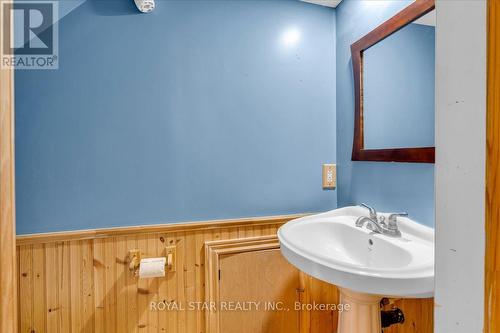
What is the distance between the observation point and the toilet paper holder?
100 centimetres

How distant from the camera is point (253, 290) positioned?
46.0 inches

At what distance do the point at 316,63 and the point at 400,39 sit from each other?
0.39m

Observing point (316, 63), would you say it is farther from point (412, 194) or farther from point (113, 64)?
point (113, 64)

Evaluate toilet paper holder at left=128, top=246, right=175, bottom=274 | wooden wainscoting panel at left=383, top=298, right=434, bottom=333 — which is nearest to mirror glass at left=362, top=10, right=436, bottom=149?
wooden wainscoting panel at left=383, top=298, right=434, bottom=333

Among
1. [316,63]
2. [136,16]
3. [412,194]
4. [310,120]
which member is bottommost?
[412,194]

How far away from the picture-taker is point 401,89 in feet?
3.17

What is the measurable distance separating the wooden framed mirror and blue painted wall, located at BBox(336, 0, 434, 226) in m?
0.04

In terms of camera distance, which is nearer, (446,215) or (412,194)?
(446,215)

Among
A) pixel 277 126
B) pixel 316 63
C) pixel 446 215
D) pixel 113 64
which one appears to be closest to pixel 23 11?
pixel 113 64

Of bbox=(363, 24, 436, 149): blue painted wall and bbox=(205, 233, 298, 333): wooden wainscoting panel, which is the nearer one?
bbox=(363, 24, 436, 149): blue painted wall

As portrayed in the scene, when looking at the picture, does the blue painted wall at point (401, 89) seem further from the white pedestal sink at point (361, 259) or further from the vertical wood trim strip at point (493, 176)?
the vertical wood trim strip at point (493, 176)

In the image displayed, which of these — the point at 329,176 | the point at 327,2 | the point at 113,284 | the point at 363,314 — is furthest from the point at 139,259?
the point at 327,2

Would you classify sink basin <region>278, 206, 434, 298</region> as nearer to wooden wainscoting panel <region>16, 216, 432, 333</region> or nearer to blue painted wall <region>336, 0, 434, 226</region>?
blue painted wall <region>336, 0, 434, 226</region>

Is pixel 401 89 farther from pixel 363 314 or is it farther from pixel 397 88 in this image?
pixel 363 314
